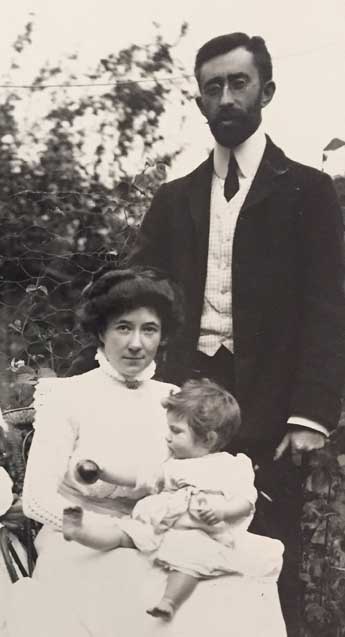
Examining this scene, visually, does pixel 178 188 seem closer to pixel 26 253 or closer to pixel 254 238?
pixel 254 238

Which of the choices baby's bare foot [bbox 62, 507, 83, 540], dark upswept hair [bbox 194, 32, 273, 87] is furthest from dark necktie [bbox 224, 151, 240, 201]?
baby's bare foot [bbox 62, 507, 83, 540]

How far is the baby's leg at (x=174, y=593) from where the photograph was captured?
9.86 ft

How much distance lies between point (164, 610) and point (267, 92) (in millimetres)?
1759

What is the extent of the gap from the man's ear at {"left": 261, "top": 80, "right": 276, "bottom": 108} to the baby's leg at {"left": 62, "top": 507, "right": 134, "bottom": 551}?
4.94ft

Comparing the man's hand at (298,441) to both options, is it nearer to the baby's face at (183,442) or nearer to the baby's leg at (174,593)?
the baby's face at (183,442)

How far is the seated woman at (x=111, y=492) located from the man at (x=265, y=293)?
0.12 m

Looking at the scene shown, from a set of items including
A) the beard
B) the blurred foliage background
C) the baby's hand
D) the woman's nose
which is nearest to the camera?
→ the baby's hand

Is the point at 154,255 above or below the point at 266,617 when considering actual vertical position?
above

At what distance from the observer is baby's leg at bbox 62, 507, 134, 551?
120 inches

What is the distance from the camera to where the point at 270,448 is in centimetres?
319

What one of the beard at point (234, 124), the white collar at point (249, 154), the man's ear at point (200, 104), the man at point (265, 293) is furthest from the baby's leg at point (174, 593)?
the man's ear at point (200, 104)

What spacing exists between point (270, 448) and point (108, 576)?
2.23 ft

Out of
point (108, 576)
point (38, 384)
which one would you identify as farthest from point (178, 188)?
point (108, 576)

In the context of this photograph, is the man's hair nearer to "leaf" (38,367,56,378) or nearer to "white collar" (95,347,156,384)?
"white collar" (95,347,156,384)
